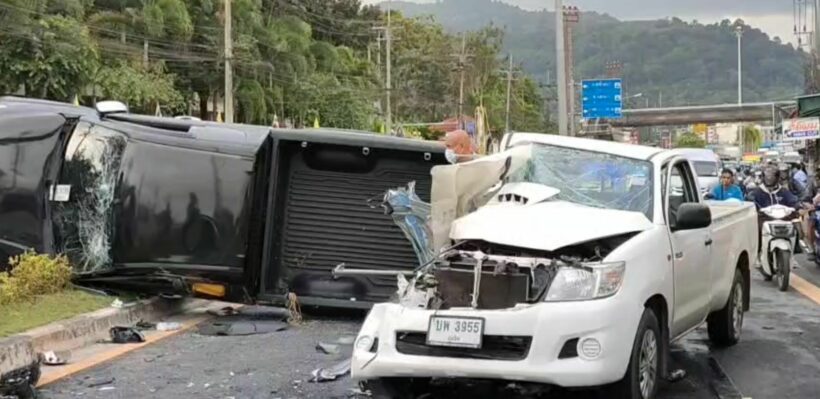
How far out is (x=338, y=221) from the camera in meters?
9.64

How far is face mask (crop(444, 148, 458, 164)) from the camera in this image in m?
8.39

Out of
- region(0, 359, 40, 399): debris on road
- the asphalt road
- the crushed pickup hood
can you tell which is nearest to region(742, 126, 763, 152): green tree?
the asphalt road

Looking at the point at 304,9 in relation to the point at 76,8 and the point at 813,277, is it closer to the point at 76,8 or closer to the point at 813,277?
the point at 76,8

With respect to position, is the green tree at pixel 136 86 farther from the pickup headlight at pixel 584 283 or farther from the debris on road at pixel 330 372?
the pickup headlight at pixel 584 283

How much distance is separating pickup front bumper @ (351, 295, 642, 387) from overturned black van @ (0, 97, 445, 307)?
3.95 m

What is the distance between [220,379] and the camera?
6980 millimetres

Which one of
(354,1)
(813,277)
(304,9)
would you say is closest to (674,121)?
(354,1)

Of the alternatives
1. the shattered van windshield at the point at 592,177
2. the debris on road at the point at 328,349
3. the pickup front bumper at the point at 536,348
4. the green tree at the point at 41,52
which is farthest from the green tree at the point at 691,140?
the pickup front bumper at the point at 536,348

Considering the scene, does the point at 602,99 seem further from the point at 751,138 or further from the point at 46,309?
the point at 751,138

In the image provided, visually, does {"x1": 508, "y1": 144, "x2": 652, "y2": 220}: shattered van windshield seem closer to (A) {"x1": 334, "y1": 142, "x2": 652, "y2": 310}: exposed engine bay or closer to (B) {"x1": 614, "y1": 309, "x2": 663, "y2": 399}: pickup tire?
(A) {"x1": 334, "y1": 142, "x2": 652, "y2": 310}: exposed engine bay

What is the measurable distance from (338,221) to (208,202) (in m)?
1.30

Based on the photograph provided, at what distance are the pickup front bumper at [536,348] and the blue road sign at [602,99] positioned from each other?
4470cm

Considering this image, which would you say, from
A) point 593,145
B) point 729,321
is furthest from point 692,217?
point 729,321

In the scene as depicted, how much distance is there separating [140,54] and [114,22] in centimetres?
175
